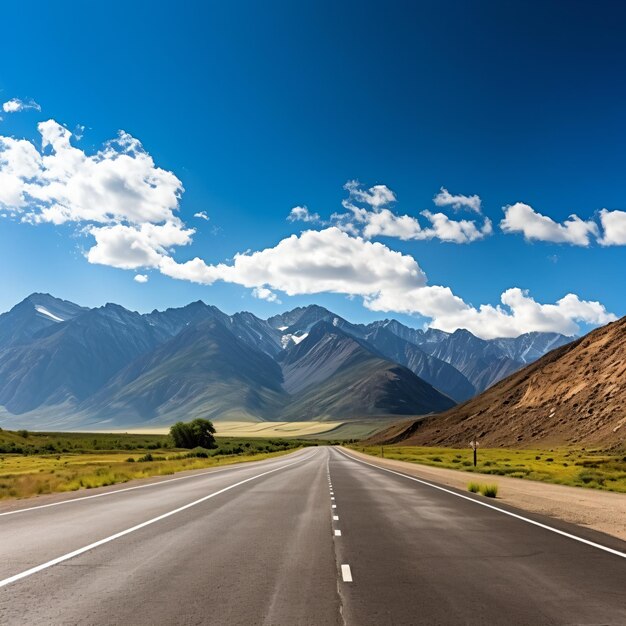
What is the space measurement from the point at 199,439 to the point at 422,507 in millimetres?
143399

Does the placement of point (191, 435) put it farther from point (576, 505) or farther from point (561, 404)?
point (576, 505)

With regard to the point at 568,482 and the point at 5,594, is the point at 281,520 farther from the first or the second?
the point at 568,482

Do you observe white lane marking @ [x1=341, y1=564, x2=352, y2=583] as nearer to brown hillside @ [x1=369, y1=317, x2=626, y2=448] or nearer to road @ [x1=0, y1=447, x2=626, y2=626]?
road @ [x1=0, y1=447, x2=626, y2=626]

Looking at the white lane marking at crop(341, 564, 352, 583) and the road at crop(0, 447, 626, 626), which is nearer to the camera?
the road at crop(0, 447, 626, 626)

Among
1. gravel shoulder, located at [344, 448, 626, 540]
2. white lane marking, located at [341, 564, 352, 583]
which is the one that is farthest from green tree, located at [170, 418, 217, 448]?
white lane marking, located at [341, 564, 352, 583]

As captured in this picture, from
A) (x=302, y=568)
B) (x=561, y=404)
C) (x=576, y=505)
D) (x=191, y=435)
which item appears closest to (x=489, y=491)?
(x=576, y=505)

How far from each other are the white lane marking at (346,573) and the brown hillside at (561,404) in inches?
3290

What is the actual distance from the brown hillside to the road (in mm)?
78907

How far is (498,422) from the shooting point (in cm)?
13012

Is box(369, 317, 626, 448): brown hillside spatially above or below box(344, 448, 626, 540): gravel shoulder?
above

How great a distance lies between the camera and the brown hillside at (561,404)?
9738 centimetres

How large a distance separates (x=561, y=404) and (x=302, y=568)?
113355 mm

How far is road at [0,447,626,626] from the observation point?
7227mm

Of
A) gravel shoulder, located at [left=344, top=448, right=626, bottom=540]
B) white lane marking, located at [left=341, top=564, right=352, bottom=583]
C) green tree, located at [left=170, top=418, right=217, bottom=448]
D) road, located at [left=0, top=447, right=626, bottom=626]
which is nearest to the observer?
road, located at [left=0, top=447, right=626, bottom=626]
